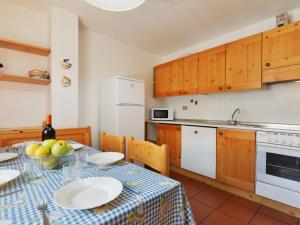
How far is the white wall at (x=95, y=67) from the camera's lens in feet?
8.50

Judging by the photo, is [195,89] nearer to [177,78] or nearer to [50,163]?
[177,78]

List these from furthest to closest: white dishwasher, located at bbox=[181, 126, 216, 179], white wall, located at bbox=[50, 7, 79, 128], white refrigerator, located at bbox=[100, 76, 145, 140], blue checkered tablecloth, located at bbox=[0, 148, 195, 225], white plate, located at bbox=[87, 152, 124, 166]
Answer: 1. white refrigerator, located at bbox=[100, 76, 145, 140]
2. white dishwasher, located at bbox=[181, 126, 216, 179]
3. white wall, located at bbox=[50, 7, 79, 128]
4. white plate, located at bbox=[87, 152, 124, 166]
5. blue checkered tablecloth, located at bbox=[0, 148, 195, 225]

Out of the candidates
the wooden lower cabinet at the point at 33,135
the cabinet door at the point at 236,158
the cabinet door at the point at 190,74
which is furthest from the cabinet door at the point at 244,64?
the wooden lower cabinet at the point at 33,135

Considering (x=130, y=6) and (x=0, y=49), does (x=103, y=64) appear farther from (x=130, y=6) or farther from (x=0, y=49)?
(x=130, y=6)

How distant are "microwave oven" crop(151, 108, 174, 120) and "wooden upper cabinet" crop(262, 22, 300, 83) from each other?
5.44ft

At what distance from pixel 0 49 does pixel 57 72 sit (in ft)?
2.15

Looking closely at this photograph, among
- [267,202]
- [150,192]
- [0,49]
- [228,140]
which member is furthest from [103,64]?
[267,202]

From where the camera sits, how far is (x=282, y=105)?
2.14m

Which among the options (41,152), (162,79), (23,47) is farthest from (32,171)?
(162,79)

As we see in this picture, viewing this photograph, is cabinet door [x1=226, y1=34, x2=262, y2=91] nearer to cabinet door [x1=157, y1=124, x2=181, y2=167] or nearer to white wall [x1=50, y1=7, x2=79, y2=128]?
cabinet door [x1=157, y1=124, x2=181, y2=167]

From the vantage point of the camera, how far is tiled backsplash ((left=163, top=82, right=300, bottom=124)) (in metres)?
2.07

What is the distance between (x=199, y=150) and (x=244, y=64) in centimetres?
134

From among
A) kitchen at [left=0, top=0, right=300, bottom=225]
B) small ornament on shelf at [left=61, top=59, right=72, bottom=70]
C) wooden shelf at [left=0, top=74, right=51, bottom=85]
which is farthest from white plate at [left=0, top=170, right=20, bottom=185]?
small ornament on shelf at [left=61, top=59, right=72, bottom=70]

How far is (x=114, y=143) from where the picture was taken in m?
1.41
